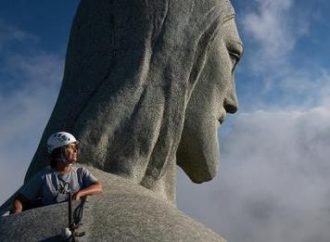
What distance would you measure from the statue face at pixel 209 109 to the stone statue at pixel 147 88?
0.04 feet

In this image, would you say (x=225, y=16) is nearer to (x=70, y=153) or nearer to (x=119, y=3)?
(x=119, y=3)

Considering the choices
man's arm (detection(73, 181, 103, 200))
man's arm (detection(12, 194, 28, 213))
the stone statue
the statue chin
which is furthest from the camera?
→ the statue chin

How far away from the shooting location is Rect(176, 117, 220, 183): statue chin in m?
7.68

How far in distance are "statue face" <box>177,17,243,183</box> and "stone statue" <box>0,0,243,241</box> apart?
0.04 ft

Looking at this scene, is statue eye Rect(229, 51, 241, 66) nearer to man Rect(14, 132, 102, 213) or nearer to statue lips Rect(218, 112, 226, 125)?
statue lips Rect(218, 112, 226, 125)

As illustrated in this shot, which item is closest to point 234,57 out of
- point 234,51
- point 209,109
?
point 234,51

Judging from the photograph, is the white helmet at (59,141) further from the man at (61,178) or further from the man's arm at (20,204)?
the man's arm at (20,204)

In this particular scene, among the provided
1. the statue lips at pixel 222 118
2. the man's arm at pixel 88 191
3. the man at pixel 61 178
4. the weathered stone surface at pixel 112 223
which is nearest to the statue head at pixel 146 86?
the statue lips at pixel 222 118

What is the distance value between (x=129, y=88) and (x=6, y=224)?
7.34 feet

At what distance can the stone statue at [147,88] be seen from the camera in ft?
22.5

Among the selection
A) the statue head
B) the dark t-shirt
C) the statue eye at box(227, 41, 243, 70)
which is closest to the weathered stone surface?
the dark t-shirt

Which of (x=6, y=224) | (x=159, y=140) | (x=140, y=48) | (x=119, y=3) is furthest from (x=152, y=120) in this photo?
(x=6, y=224)

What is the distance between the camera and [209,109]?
305 inches

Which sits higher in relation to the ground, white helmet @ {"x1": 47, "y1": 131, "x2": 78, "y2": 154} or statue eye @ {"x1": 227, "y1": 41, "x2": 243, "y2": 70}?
statue eye @ {"x1": 227, "y1": 41, "x2": 243, "y2": 70}
